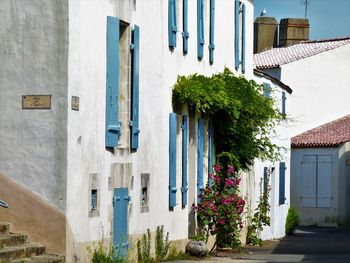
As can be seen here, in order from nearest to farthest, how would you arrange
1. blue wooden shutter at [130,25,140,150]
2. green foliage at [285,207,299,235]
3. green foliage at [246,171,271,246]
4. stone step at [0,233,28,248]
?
stone step at [0,233,28,248] → blue wooden shutter at [130,25,140,150] → green foliage at [246,171,271,246] → green foliage at [285,207,299,235]

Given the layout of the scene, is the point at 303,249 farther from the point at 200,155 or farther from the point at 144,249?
the point at 144,249

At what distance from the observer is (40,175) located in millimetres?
14227

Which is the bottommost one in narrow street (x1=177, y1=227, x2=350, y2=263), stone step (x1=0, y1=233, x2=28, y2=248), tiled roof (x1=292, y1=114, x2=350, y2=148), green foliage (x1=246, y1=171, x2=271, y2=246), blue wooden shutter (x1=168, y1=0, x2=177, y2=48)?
narrow street (x1=177, y1=227, x2=350, y2=263)

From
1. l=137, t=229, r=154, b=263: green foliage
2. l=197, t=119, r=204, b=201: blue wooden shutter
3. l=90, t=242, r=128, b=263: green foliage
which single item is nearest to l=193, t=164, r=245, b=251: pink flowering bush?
l=197, t=119, r=204, b=201: blue wooden shutter

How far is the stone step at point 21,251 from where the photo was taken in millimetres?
13328

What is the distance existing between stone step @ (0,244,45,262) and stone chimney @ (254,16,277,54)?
38328mm

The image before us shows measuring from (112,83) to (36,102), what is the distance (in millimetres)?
1800

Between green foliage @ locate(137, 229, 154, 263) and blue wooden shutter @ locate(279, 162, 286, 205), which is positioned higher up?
blue wooden shutter @ locate(279, 162, 286, 205)

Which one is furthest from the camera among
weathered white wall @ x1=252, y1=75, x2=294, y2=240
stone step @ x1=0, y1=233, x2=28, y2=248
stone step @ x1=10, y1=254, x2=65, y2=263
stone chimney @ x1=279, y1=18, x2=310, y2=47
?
stone chimney @ x1=279, y1=18, x2=310, y2=47

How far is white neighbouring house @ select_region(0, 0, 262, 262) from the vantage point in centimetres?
1420

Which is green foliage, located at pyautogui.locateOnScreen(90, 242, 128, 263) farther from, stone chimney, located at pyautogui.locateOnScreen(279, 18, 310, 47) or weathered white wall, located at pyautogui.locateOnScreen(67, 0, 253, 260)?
stone chimney, located at pyautogui.locateOnScreen(279, 18, 310, 47)

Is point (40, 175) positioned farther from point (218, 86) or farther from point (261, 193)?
point (261, 193)

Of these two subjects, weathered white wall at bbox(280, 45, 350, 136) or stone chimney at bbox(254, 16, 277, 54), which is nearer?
weathered white wall at bbox(280, 45, 350, 136)

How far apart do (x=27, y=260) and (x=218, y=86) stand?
8610 mm
